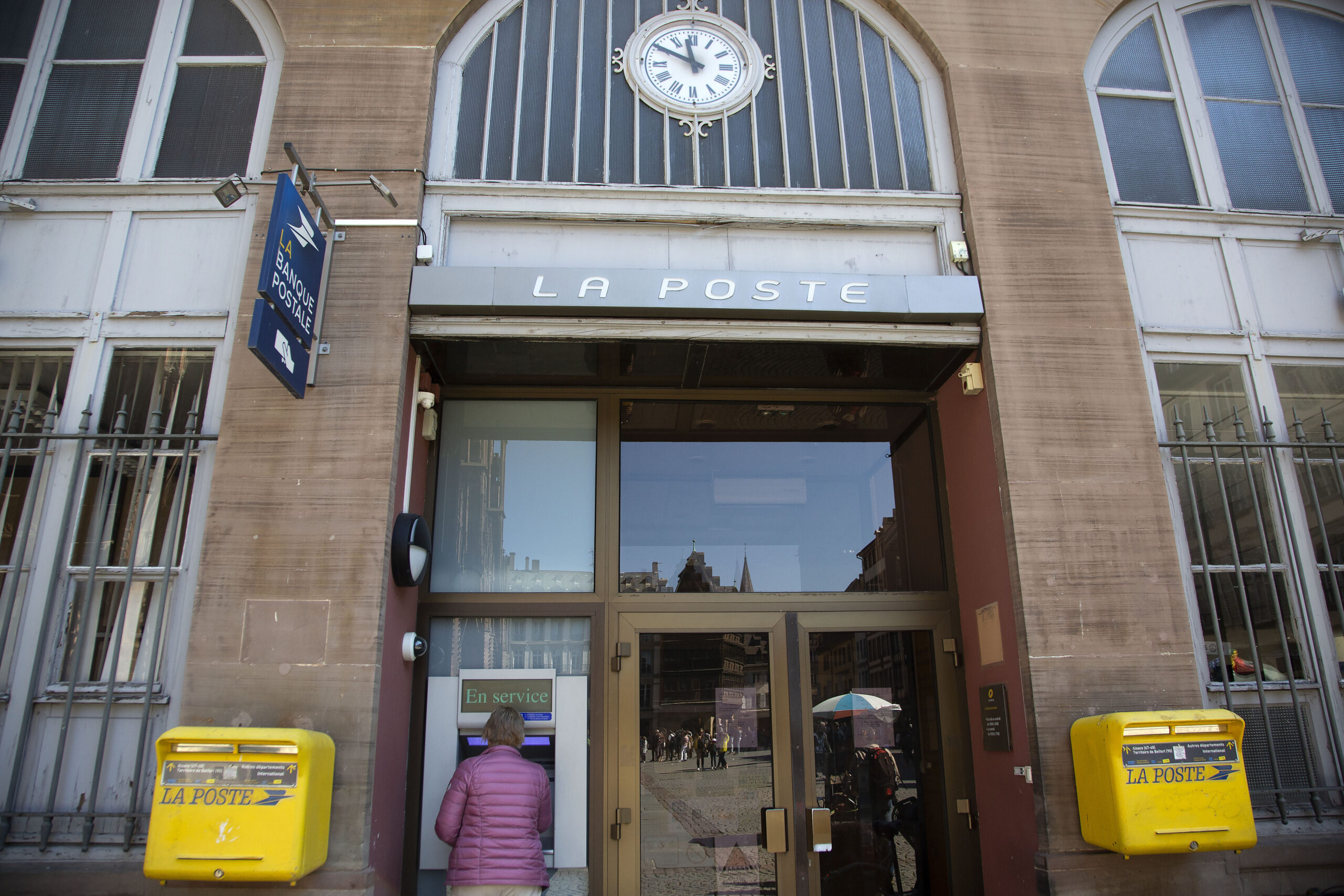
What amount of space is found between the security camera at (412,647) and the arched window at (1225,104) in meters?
5.46

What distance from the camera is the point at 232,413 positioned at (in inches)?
192

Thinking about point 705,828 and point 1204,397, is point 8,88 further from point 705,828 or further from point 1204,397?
point 1204,397

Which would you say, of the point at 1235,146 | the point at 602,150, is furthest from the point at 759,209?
the point at 1235,146

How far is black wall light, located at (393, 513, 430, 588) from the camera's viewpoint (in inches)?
187

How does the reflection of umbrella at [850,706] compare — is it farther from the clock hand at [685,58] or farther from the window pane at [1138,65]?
the window pane at [1138,65]

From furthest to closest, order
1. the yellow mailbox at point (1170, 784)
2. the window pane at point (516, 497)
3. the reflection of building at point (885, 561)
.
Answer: the reflection of building at point (885, 561)
the window pane at point (516, 497)
the yellow mailbox at point (1170, 784)

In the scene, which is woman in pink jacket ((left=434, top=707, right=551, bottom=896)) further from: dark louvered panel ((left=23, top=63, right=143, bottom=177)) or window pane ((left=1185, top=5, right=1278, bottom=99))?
window pane ((left=1185, top=5, right=1278, bottom=99))

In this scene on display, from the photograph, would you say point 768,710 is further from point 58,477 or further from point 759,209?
point 58,477

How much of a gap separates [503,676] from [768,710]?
5.49ft

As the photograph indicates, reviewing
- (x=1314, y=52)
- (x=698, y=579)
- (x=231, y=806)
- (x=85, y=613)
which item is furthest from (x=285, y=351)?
(x=1314, y=52)

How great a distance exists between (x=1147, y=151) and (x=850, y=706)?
174 inches

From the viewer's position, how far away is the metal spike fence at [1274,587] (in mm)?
4859

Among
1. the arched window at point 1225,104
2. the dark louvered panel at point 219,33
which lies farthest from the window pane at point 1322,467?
the dark louvered panel at point 219,33

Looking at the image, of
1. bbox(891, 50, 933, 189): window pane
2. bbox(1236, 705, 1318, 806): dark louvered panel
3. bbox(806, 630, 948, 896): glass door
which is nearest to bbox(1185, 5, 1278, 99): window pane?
bbox(891, 50, 933, 189): window pane
